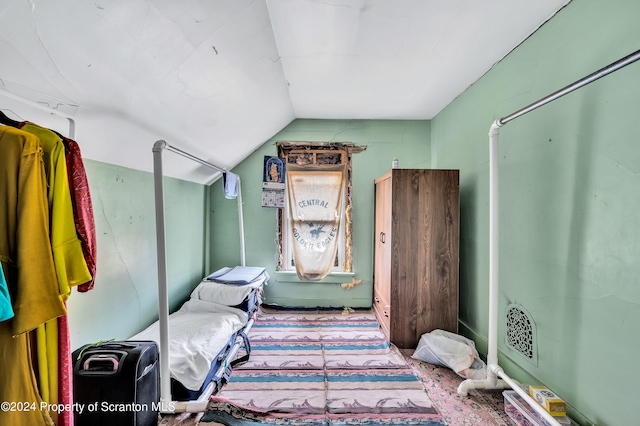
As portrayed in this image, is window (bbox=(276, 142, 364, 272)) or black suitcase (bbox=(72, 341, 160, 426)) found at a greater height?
window (bbox=(276, 142, 364, 272))

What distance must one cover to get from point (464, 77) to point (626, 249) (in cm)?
165

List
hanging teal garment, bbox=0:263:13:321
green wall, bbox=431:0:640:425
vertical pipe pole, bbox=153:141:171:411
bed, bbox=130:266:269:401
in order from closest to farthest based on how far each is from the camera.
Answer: hanging teal garment, bbox=0:263:13:321
green wall, bbox=431:0:640:425
vertical pipe pole, bbox=153:141:171:411
bed, bbox=130:266:269:401

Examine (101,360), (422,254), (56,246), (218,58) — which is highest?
(218,58)

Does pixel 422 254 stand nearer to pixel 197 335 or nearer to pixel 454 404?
pixel 454 404

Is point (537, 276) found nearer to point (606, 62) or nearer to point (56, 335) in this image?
point (606, 62)

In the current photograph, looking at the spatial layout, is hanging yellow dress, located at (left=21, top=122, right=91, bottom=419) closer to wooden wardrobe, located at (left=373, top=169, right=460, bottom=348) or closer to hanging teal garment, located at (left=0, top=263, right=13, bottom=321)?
hanging teal garment, located at (left=0, top=263, right=13, bottom=321)

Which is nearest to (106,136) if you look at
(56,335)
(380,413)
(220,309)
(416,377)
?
(56,335)

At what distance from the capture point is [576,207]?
4.61 feet

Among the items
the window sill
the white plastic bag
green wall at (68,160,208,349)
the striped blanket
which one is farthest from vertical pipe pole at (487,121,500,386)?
green wall at (68,160,208,349)

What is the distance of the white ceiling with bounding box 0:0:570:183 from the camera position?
3.26ft

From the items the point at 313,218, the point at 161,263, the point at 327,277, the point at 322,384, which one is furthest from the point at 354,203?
the point at 161,263

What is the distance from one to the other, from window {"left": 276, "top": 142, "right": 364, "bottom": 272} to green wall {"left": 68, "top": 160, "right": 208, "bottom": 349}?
1.16 m

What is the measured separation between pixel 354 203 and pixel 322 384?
1.96 meters

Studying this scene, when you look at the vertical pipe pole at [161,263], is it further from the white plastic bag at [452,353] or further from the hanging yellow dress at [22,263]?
the white plastic bag at [452,353]
